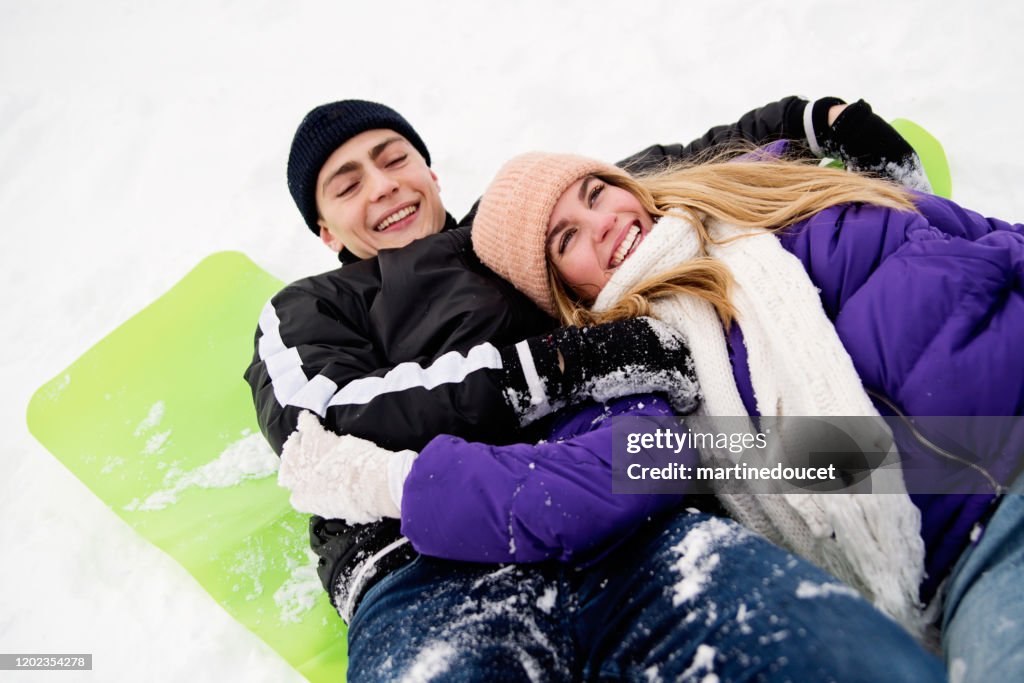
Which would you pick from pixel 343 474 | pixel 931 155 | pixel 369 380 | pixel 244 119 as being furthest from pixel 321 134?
pixel 931 155

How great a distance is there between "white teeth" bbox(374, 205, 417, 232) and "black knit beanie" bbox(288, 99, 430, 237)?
9.7 inches

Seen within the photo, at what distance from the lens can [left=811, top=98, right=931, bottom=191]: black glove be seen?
76.6 inches

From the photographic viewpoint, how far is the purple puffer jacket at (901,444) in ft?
3.74

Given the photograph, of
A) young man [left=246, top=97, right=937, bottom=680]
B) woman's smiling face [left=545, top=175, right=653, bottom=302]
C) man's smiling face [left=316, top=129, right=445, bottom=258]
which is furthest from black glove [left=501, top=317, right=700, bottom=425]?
man's smiling face [left=316, top=129, right=445, bottom=258]

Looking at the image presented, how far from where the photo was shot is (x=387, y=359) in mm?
1754

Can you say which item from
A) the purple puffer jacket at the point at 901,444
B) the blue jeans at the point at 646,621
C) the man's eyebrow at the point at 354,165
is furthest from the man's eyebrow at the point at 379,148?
the blue jeans at the point at 646,621

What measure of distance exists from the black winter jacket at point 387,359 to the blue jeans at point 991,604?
2.84 feet

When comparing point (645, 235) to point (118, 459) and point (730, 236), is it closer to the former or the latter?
point (730, 236)

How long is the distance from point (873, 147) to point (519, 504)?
1558mm

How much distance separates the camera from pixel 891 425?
1211mm

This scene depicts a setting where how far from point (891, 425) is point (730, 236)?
21.3 inches

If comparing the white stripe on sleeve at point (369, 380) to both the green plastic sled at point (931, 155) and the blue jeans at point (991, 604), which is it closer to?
the blue jeans at point (991, 604)

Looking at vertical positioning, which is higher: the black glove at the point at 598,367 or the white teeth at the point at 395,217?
the white teeth at the point at 395,217

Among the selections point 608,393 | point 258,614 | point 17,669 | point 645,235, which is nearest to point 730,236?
point 645,235
